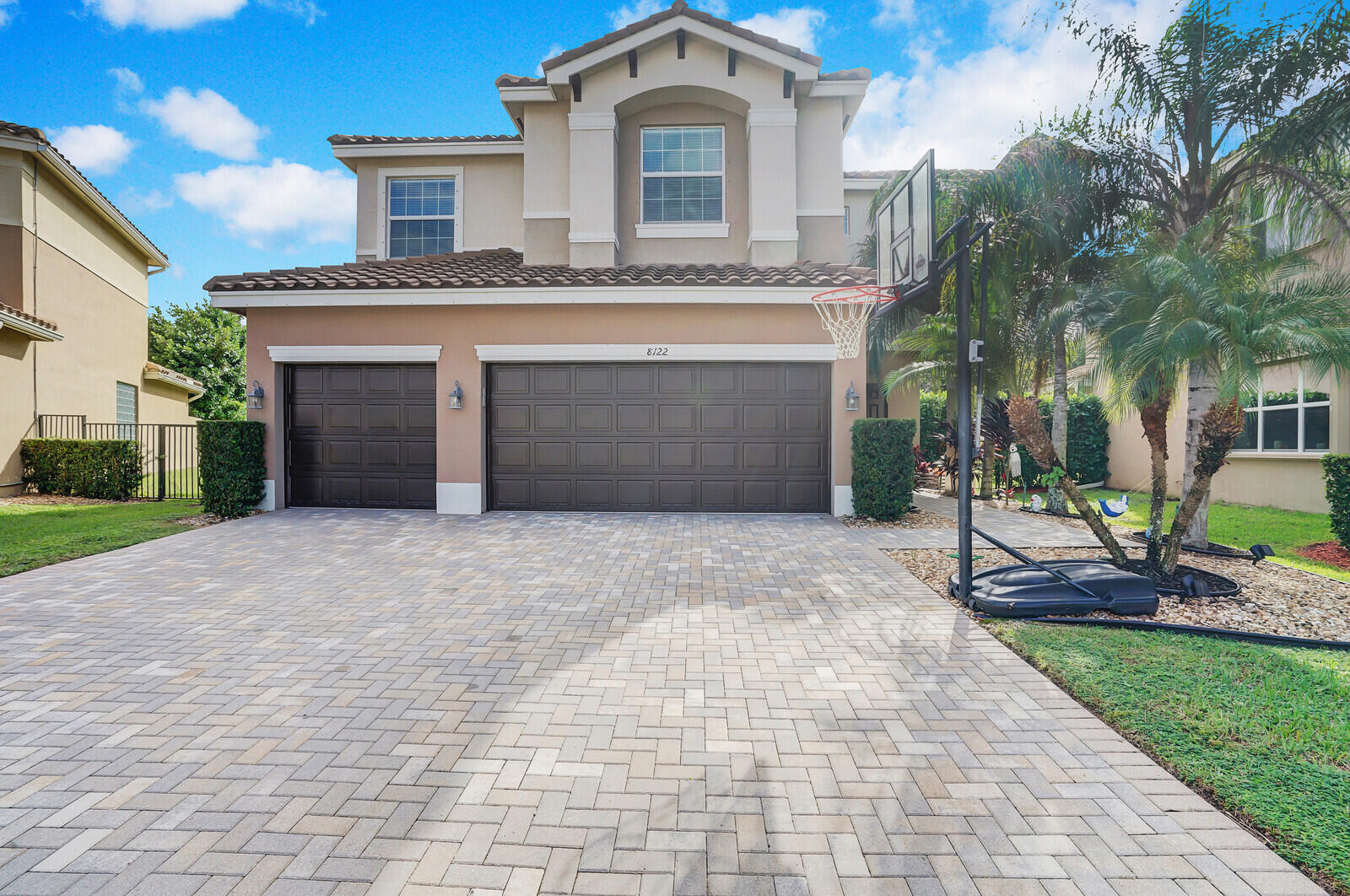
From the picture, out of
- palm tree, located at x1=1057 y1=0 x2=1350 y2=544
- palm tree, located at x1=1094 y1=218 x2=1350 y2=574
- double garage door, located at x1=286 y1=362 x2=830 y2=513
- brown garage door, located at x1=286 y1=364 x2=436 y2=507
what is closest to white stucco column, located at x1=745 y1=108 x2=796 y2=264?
double garage door, located at x1=286 y1=362 x2=830 y2=513

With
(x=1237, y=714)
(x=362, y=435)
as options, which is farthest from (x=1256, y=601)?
(x=362, y=435)

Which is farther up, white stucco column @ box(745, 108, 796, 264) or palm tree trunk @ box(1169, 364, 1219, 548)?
white stucco column @ box(745, 108, 796, 264)

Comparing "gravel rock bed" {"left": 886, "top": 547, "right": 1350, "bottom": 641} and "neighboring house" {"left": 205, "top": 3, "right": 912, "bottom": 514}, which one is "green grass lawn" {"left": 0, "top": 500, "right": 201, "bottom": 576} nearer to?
"neighboring house" {"left": 205, "top": 3, "right": 912, "bottom": 514}

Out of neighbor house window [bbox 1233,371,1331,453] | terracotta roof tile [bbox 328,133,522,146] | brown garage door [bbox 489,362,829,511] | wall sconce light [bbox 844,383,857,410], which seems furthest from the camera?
terracotta roof tile [bbox 328,133,522,146]

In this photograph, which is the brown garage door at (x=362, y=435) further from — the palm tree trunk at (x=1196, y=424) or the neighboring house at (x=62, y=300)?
the palm tree trunk at (x=1196, y=424)

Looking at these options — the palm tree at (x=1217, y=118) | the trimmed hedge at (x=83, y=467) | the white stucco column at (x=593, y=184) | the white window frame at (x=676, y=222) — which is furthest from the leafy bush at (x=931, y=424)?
the trimmed hedge at (x=83, y=467)

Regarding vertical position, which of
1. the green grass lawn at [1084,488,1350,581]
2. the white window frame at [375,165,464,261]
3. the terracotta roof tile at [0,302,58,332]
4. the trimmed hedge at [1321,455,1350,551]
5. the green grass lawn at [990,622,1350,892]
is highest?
the white window frame at [375,165,464,261]

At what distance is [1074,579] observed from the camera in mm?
5504

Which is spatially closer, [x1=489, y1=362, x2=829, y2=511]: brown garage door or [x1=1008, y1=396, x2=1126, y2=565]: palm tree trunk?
[x1=1008, y1=396, x2=1126, y2=565]: palm tree trunk

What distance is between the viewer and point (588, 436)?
1123cm

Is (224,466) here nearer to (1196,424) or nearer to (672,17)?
(672,17)

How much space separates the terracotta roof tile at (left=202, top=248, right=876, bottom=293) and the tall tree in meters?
22.4

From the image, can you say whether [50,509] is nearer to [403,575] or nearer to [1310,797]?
[403,575]

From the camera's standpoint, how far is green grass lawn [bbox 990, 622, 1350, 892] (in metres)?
2.65
